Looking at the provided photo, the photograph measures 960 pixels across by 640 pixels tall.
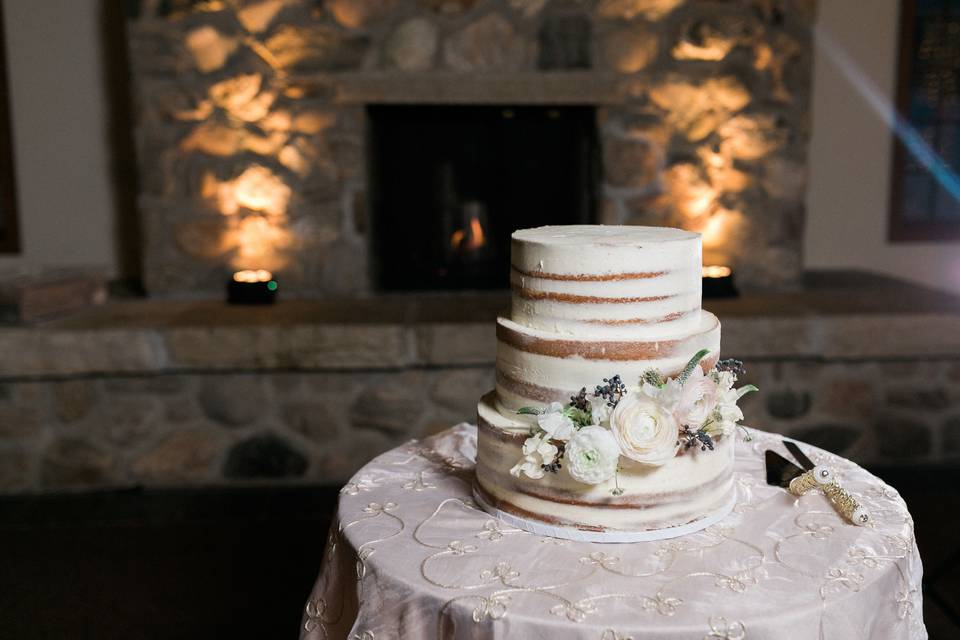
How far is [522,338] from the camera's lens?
138cm

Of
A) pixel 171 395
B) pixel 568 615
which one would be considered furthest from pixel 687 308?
pixel 171 395

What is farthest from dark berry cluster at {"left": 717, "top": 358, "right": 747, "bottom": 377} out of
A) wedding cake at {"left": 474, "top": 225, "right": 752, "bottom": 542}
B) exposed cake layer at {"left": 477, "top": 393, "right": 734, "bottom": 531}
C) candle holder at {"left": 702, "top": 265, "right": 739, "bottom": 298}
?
candle holder at {"left": 702, "top": 265, "right": 739, "bottom": 298}

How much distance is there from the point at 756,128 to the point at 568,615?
8.83 ft

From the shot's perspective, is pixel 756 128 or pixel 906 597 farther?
pixel 756 128

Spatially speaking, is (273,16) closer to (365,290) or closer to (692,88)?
(365,290)

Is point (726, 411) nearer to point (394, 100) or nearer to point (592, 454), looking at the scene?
point (592, 454)

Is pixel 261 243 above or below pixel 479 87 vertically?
below

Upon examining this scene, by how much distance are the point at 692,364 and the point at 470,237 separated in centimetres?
228

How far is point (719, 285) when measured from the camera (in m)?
3.35

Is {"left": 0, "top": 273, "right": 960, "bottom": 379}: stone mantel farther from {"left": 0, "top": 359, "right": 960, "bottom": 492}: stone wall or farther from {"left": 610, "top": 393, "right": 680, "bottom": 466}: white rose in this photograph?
{"left": 610, "top": 393, "right": 680, "bottom": 466}: white rose

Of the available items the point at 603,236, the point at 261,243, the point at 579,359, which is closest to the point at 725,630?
the point at 579,359

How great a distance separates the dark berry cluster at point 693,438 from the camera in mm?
1312

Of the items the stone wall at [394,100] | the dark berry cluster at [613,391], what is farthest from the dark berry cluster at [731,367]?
the stone wall at [394,100]

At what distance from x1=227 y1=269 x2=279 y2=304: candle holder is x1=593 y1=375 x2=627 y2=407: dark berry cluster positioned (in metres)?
2.22
